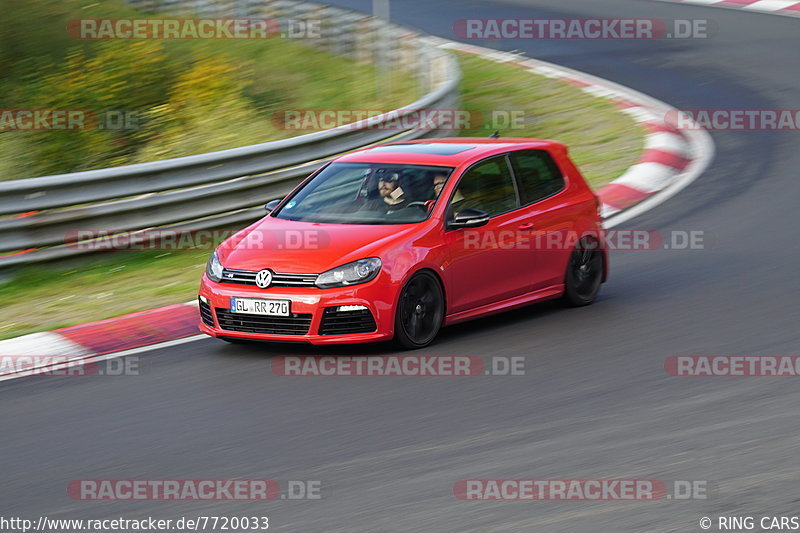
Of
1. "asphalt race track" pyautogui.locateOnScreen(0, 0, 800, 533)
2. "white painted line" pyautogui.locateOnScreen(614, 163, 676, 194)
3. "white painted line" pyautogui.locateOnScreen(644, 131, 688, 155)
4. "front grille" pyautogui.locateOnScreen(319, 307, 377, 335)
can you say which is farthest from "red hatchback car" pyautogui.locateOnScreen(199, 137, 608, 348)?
"white painted line" pyautogui.locateOnScreen(644, 131, 688, 155)

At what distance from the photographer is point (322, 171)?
10.3m

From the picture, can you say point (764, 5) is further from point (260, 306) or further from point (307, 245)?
point (260, 306)

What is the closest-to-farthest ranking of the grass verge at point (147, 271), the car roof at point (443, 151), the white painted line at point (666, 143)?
the car roof at point (443, 151) < the grass verge at point (147, 271) < the white painted line at point (666, 143)

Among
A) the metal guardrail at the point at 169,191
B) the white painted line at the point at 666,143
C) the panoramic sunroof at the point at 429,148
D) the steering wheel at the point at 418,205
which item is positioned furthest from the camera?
the white painted line at the point at 666,143

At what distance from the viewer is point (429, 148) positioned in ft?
33.2

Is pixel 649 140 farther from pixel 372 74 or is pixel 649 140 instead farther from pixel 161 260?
pixel 161 260

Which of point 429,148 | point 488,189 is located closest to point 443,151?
point 429,148

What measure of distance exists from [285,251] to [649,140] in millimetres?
8638

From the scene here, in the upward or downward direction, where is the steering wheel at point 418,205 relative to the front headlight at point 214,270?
upward

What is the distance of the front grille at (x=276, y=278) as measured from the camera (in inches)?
343

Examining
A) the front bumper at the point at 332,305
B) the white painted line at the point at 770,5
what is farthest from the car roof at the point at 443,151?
the white painted line at the point at 770,5

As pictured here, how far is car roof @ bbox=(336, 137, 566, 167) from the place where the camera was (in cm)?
973

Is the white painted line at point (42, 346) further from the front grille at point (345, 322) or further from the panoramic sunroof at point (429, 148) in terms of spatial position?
the panoramic sunroof at point (429, 148)

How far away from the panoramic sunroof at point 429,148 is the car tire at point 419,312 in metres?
1.35
